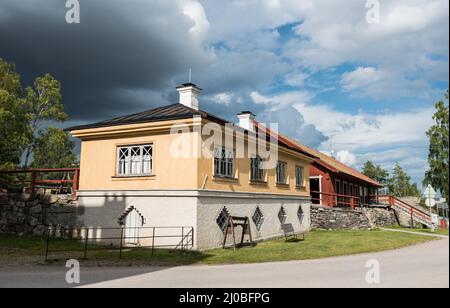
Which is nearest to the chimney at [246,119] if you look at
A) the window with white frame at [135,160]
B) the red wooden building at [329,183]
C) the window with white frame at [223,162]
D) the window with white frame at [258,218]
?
the window with white frame at [258,218]

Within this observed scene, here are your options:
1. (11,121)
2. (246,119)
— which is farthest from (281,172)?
(11,121)

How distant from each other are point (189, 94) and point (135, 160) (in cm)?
401

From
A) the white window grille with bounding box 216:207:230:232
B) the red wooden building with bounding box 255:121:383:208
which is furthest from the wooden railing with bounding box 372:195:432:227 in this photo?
the white window grille with bounding box 216:207:230:232

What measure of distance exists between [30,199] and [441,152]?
17527 mm

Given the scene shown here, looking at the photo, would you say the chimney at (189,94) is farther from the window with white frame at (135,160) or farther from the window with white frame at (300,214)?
the window with white frame at (300,214)

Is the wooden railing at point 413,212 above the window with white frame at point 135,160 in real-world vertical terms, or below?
below

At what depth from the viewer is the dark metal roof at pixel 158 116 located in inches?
578

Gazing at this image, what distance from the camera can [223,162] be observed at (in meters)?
16.3

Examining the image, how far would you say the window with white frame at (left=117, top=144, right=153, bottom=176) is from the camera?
1570cm

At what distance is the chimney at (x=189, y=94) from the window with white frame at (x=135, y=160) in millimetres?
3266

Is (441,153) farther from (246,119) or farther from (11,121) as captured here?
(11,121)

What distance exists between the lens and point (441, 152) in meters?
3.52

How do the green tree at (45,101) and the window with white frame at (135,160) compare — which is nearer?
the window with white frame at (135,160)
